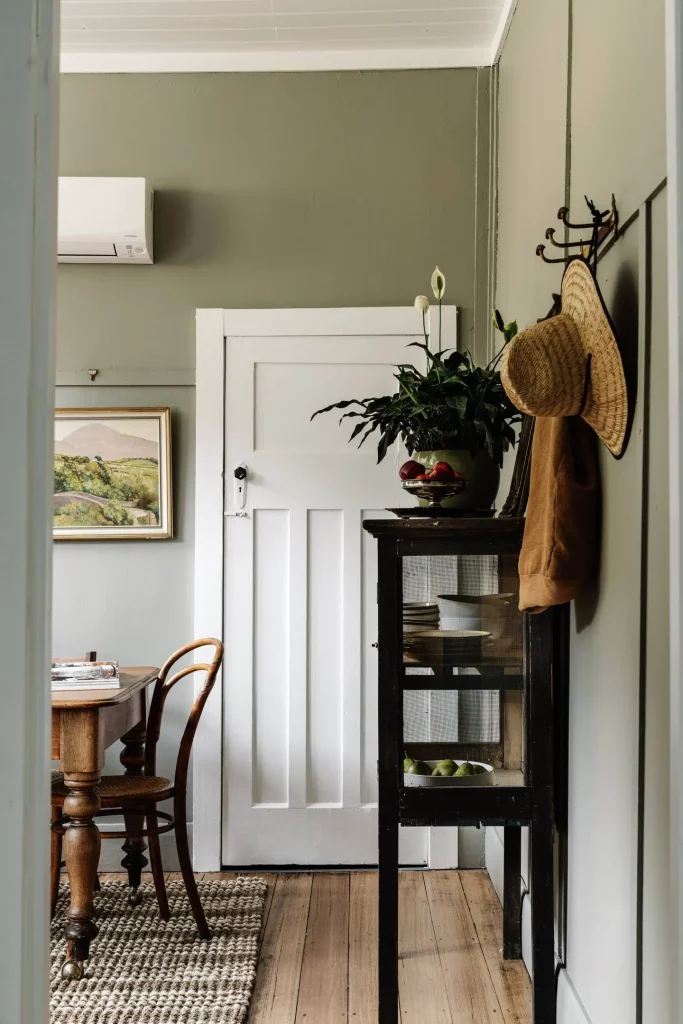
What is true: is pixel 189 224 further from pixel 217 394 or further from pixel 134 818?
pixel 134 818

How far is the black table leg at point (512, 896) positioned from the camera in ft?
8.52

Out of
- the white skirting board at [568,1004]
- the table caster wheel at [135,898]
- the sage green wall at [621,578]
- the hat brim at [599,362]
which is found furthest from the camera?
the table caster wheel at [135,898]

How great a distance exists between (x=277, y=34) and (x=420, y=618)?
2.40 m

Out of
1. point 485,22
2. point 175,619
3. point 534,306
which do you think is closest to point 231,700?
point 175,619

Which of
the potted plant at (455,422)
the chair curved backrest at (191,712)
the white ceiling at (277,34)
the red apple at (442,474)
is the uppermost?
the white ceiling at (277,34)

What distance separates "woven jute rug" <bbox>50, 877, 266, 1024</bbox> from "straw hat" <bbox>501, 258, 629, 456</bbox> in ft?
5.54

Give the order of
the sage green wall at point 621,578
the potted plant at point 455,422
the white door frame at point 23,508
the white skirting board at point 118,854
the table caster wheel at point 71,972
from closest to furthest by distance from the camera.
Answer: the white door frame at point 23,508
the sage green wall at point 621,578
the potted plant at point 455,422
the table caster wheel at point 71,972
the white skirting board at point 118,854

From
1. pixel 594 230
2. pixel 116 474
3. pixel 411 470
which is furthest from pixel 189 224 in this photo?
pixel 594 230

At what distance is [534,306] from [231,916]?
2.13 metres

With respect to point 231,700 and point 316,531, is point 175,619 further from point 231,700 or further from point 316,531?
point 316,531

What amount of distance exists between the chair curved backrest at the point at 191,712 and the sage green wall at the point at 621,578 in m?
1.14

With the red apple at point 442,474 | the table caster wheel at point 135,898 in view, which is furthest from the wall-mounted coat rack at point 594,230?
the table caster wheel at point 135,898

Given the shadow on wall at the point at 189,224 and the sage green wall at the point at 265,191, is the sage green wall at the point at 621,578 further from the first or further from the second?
the shadow on wall at the point at 189,224

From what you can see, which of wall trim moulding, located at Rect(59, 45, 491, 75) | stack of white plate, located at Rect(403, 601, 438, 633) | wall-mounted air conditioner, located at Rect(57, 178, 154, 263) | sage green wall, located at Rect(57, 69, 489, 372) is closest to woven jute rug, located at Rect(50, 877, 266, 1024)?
stack of white plate, located at Rect(403, 601, 438, 633)
